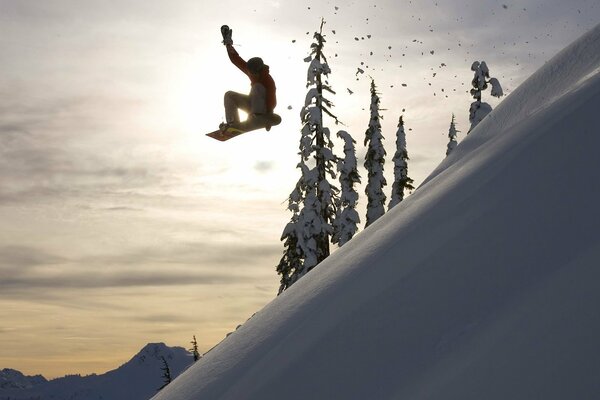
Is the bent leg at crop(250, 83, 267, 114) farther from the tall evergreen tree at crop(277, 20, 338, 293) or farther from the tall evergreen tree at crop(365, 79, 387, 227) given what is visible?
the tall evergreen tree at crop(365, 79, 387, 227)

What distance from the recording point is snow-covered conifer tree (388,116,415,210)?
39906mm

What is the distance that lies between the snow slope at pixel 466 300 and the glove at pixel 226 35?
13.6ft

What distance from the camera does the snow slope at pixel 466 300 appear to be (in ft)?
11.9

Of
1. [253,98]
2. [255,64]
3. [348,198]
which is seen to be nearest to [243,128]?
[253,98]

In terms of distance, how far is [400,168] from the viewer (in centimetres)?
4050

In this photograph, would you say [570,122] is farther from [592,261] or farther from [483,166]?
[592,261]

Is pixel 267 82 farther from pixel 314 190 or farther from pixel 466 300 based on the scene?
pixel 314 190

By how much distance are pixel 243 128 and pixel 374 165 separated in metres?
26.4

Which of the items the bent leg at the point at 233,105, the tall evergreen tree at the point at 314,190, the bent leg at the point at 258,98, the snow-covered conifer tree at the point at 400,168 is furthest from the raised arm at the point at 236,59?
the snow-covered conifer tree at the point at 400,168

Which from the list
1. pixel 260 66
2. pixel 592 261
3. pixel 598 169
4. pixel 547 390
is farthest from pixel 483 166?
pixel 260 66

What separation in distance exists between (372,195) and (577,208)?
32.0 meters

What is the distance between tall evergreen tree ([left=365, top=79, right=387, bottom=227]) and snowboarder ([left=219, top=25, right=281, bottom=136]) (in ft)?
84.3

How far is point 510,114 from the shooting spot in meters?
8.71

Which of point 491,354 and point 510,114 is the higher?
point 510,114
